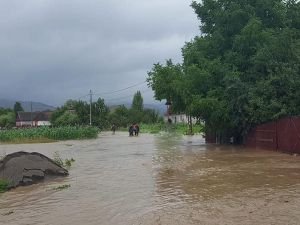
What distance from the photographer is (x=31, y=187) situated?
15.2 meters

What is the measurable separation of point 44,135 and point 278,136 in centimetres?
3147

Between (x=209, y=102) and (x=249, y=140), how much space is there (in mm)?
4005

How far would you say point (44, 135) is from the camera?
52.1 meters

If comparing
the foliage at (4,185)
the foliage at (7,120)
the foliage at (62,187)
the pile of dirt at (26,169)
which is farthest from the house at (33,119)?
the foliage at (62,187)

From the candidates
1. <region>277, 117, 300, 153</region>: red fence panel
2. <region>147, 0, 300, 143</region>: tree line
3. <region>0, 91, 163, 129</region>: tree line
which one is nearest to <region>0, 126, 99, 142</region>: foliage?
<region>147, 0, 300, 143</region>: tree line

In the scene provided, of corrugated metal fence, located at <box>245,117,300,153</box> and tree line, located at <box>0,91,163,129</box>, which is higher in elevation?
tree line, located at <box>0,91,163,129</box>

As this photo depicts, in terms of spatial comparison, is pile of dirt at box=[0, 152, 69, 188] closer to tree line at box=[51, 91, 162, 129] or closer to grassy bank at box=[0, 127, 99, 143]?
grassy bank at box=[0, 127, 99, 143]

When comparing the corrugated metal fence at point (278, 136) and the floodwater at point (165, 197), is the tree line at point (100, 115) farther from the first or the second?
the floodwater at point (165, 197)

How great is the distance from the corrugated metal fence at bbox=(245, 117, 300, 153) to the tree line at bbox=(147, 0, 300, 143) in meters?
0.49

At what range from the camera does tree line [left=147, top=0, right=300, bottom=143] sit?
27.3 meters

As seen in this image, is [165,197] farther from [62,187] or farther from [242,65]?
[242,65]

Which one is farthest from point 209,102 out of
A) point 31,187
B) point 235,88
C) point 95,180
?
point 31,187

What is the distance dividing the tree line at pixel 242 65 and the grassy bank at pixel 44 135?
21.8m

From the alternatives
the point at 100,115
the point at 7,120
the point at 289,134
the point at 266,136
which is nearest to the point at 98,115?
the point at 100,115
